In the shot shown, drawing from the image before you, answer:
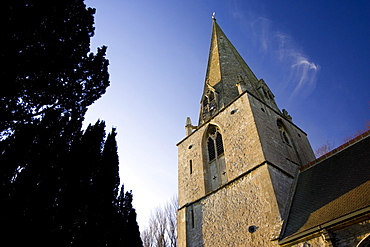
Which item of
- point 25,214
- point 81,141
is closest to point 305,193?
point 81,141

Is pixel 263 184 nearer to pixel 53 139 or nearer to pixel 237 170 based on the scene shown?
pixel 237 170

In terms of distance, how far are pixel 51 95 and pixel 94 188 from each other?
2609 mm

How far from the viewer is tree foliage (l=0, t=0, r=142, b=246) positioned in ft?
15.8

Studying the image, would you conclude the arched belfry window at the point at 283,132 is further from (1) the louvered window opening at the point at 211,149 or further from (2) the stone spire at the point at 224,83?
(1) the louvered window opening at the point at 211,149

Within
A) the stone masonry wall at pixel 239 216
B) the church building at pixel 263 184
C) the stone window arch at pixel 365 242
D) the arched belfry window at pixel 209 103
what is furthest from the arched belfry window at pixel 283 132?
the stone window arch at pixel 365 242

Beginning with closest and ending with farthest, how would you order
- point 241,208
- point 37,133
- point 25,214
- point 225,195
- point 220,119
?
point 25,214, point 37,133, point 241,208, point 225,195, point 220,119

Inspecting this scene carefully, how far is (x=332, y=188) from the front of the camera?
8.55m

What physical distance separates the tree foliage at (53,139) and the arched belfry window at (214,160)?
211 inches

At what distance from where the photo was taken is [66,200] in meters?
5.68

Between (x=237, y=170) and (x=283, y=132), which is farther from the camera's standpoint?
(x=283, y=132)

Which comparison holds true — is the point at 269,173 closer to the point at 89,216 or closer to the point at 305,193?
the point at 305,193

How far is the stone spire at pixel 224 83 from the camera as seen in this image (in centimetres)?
1568

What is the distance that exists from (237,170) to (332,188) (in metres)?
3.67

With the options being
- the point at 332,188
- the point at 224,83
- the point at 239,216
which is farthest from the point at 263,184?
the point at 224,83
